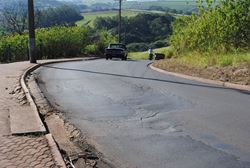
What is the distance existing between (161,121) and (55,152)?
3.06m

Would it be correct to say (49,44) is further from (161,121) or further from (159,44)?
(159,44)

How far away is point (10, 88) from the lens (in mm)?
14570

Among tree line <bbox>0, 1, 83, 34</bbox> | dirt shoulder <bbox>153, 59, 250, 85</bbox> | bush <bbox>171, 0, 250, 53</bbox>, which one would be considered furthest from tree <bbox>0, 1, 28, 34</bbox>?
dirt shoulder <bbox>153, 59, 250, 85</bbox>

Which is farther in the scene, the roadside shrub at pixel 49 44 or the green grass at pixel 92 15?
the green grass at pixel 92 15

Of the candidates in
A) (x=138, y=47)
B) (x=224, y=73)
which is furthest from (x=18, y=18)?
(x=224, y=73)

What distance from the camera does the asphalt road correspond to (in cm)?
698

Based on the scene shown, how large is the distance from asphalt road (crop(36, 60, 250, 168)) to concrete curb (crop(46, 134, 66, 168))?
0.71 metres

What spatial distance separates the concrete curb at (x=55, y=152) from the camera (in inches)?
256

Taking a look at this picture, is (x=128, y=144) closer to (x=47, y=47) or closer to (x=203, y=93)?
(x=203, y=93)

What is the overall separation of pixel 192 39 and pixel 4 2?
40.9m

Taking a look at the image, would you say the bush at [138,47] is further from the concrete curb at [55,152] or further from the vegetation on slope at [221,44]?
the concrete curb at [55,152]

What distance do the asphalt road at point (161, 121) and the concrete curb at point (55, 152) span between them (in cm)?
71

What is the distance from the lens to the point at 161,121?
9523 millimetres

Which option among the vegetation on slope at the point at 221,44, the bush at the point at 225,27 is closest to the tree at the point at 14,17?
the vegetation on slope at the point at 221,44
